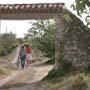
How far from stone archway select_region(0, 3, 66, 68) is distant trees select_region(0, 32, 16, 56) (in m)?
15.7

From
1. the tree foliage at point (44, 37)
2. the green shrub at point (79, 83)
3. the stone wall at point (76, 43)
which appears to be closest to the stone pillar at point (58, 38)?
the stone wall at point (76, 43)

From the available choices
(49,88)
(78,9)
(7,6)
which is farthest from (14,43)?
(78,9)

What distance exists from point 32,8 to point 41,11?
0.41 metres

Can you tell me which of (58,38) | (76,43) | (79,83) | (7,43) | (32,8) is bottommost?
(79,83)

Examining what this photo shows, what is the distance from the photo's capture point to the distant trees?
106ft

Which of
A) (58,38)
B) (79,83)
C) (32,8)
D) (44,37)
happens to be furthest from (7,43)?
(79,83)

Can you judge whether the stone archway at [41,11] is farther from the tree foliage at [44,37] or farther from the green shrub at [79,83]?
the tree foliage at [44,37]

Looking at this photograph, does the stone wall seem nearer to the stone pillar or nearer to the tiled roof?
the stone pillar

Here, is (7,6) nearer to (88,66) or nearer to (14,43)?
(88,66)

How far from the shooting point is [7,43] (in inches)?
1326

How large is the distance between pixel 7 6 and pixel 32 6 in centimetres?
114

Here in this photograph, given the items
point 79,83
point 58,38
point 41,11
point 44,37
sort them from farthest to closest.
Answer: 1. point 44,37
2. point 58,38
3. point 41,11
4. point 79,83

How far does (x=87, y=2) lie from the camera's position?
763cm

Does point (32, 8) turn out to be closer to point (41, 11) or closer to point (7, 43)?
point (41, 11)
